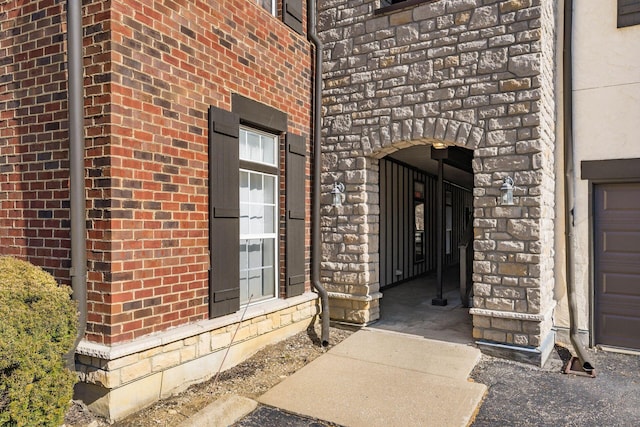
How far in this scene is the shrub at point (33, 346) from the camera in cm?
269

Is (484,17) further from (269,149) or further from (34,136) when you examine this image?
(34,136)

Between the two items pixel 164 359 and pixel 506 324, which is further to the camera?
pixel 506 324

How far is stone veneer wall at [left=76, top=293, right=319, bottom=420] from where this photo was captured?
132 inches

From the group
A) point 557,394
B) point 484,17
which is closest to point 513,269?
point 557,394

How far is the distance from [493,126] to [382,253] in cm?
376

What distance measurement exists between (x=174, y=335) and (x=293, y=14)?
4170mm

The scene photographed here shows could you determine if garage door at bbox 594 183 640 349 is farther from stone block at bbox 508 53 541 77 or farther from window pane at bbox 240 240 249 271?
window pane at bbox 240 240 249 271

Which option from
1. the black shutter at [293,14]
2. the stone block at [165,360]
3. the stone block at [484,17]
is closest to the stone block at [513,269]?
the stone block at [484,17]

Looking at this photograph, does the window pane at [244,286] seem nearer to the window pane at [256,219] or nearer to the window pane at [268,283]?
the window pane at [268,283]

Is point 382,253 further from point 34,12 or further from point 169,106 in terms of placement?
point 34,12

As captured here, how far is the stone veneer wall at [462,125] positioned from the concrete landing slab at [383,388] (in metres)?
0.80

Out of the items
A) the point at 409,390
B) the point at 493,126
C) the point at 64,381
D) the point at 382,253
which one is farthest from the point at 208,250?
the point at 382,253

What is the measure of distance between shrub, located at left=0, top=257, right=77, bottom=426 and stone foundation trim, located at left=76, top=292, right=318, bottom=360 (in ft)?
0.75

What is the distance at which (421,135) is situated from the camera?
536 centimetres
